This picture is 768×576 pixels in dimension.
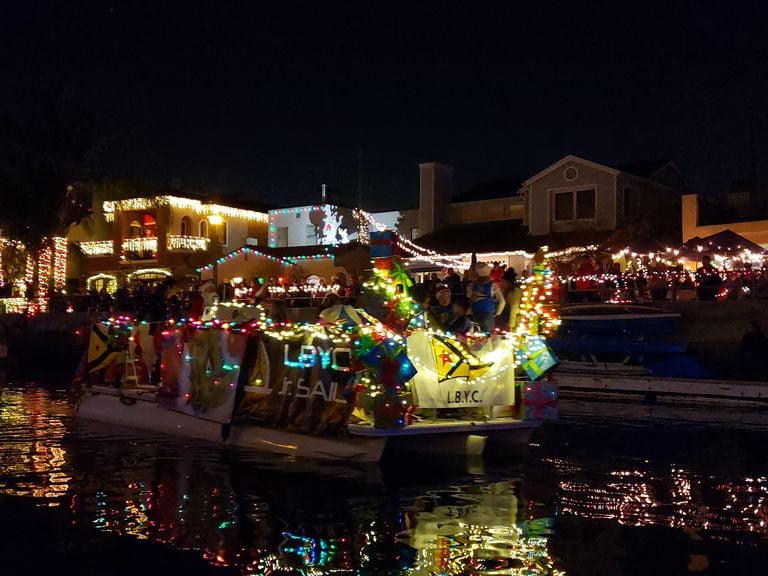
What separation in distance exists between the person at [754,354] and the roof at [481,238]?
48.2 ft

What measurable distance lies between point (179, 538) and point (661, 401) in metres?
15.6

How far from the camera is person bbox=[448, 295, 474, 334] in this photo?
1394cm

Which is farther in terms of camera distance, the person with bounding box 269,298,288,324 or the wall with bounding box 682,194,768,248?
the wall with bounding box 682,194,768,248

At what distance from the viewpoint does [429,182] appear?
146 ft

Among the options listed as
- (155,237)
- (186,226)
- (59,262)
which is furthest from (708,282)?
(59,262)

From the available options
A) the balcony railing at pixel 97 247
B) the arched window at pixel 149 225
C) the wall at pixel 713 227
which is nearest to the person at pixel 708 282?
the wall at pixel 713 227

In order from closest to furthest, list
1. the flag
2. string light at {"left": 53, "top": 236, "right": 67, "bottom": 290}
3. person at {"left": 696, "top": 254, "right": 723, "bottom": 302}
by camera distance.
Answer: the flag
person at {"left": 696, "top": 254, "right": 723, "bottom": 302}
string light at {"left": 53, "top": 236, "right": 67, "bottom": 290}

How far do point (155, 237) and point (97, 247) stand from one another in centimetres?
510

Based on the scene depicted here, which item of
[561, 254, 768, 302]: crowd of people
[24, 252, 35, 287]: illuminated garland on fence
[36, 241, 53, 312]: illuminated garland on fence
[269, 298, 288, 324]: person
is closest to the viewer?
[269, 298, 288, 324]: person

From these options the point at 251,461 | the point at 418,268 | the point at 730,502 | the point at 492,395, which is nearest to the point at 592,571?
the point at 730,502

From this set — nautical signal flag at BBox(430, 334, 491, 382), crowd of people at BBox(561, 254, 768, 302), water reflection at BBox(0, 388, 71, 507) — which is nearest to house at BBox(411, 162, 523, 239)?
crowd of people at BBox(561, 254, 768, 302)

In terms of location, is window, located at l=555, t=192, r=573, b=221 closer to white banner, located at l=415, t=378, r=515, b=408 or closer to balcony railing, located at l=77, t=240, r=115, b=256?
white banner, located at l=415, t=378, r=515, b=408

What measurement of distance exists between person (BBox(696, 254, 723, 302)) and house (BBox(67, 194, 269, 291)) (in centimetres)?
2870

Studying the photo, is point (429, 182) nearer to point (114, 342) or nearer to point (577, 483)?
point (114, 342)
